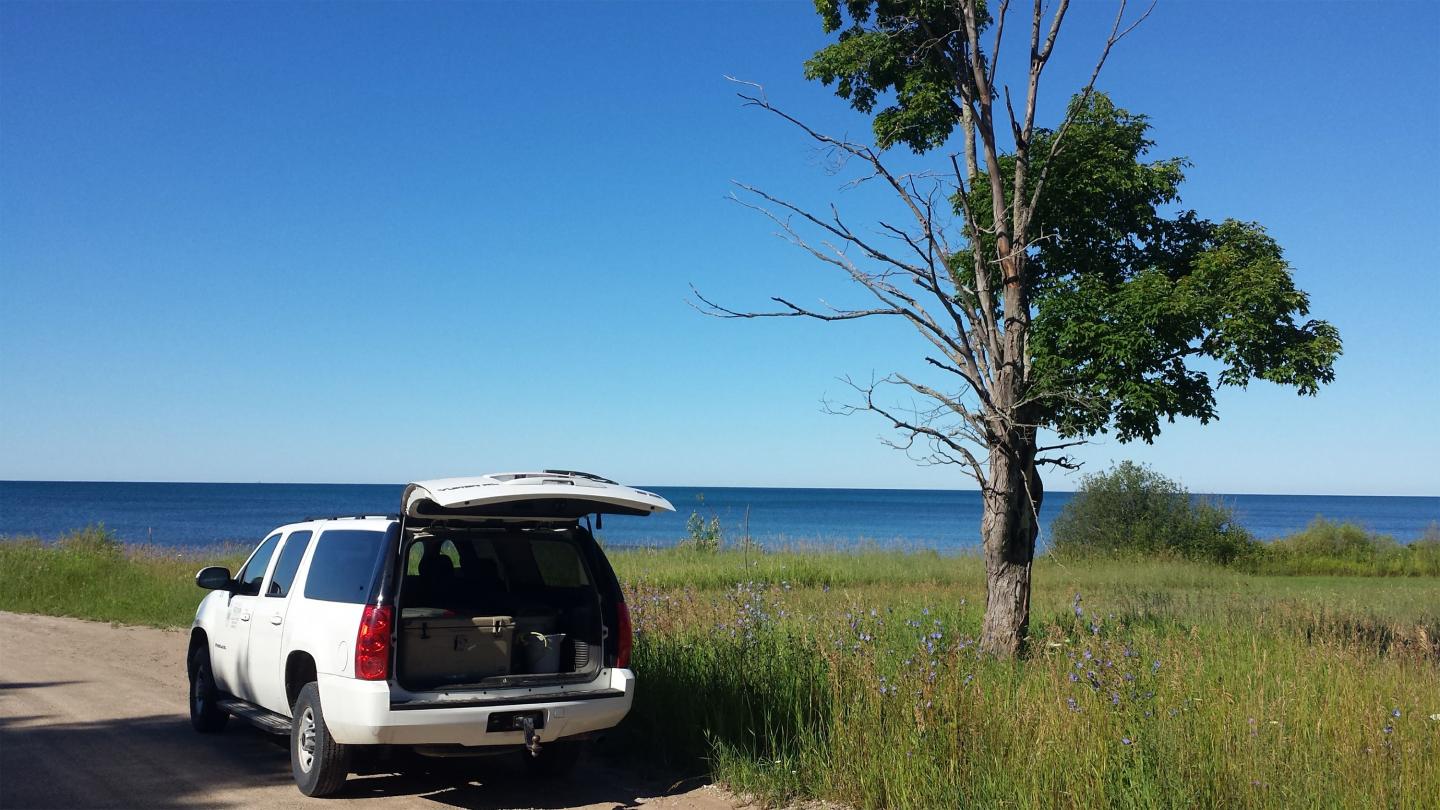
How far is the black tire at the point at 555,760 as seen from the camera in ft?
→ 25.2

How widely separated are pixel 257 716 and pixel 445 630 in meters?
1.83

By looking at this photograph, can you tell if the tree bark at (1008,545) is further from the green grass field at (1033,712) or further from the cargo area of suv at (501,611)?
the cargo area of suv at (501,611)

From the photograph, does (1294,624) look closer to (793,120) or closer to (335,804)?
(793,120)

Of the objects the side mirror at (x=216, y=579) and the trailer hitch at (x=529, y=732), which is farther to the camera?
the side mirror at (x=216, y=579)

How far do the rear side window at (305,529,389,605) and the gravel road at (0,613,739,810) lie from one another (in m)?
1.32

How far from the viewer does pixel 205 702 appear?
8.88 m

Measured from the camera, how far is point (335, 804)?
6742 millimetres

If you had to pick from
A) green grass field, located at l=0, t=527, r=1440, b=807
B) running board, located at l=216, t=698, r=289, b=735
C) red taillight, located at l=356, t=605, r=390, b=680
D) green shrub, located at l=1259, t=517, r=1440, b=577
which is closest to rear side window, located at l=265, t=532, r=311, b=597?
running board, located at l=216, t=698, r=289, b=735

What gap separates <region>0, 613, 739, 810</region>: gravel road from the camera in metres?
6.79

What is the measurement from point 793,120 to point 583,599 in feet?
19.1

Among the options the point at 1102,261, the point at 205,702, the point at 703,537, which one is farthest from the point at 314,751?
the point at 703,537

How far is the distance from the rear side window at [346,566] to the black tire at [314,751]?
0.63 metres

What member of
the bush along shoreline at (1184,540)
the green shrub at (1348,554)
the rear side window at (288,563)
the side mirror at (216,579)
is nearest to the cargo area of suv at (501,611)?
the rear side window at (288,563)

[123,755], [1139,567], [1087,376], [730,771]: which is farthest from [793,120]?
[1139,567]
